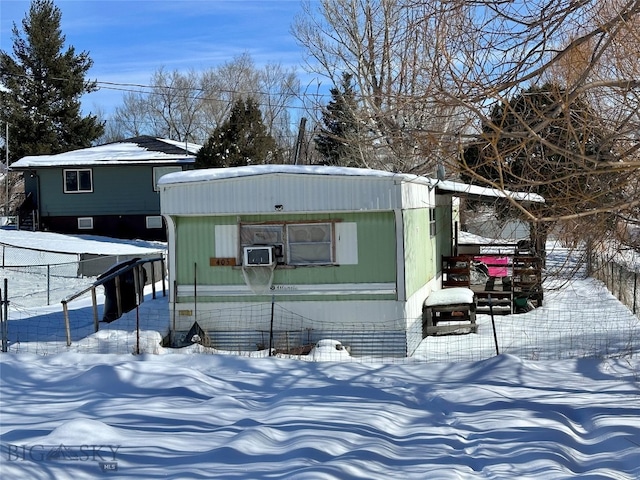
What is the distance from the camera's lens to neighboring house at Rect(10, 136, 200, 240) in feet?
110

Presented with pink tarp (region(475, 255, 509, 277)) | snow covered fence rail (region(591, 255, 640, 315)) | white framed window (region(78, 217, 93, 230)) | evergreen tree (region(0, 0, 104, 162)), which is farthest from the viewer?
evergreen tree (region(0, 0, 104, 162))

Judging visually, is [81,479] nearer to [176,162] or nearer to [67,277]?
[67,277]

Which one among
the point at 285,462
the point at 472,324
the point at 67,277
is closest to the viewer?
the point at 285,462

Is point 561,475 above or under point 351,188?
under

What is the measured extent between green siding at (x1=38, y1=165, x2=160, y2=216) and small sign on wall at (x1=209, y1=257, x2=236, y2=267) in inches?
836

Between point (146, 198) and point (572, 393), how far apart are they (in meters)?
27.9

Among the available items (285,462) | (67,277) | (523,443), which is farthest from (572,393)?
(67,277)

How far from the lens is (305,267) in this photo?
12742 mm

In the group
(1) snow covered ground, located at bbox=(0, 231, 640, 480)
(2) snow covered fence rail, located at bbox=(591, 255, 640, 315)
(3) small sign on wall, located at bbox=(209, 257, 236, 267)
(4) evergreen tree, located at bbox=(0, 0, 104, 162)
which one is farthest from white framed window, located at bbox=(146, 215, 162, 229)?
(1) snow covered ground, located at bbox=(0, 231, 640, 480)

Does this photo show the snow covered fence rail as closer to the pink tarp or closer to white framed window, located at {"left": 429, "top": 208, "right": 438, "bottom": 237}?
the pink tarp

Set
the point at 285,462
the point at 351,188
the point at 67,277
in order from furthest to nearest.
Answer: the point at 67,277 < the point at 351,188 < the point at 285,462

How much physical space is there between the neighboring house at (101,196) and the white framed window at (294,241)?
21.2 meters

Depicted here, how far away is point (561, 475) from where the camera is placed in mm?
5551

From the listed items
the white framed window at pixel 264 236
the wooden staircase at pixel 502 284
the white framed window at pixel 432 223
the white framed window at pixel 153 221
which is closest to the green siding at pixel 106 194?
the white framed window at pixel 153 221
